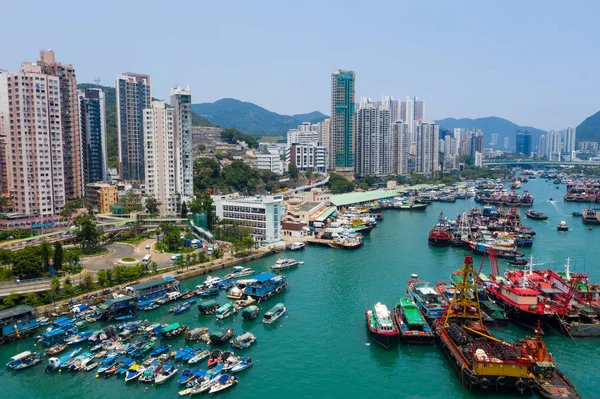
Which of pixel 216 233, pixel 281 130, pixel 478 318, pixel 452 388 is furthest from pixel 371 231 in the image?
pixel 281 130

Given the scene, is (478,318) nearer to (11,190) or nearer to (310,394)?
(310,394)

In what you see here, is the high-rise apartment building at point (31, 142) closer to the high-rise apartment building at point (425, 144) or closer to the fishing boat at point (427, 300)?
the fishing boat at point (427, 300)

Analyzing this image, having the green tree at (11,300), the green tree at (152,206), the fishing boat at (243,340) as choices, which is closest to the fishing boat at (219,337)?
the fishing boat at (243,340)

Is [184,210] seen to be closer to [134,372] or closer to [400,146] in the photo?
[134,372]

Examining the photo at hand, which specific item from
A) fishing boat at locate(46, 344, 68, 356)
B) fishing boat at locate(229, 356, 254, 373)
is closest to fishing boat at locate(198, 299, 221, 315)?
fishing boat at locate(229, 356, 254, 373)

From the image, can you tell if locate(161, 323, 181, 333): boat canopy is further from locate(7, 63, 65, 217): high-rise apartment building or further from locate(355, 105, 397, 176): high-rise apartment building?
locate(355, 105, 397, 176): high-rise apartment building

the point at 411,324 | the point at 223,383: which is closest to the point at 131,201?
the point at 223,383
